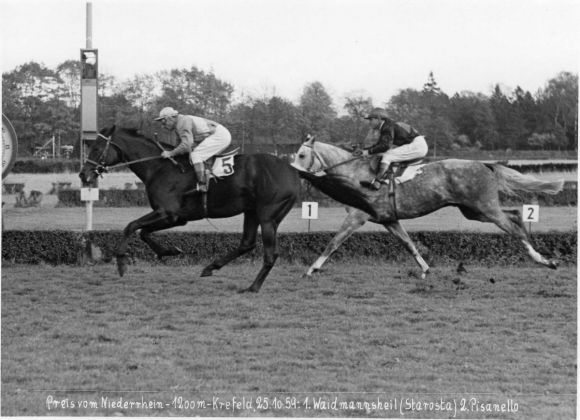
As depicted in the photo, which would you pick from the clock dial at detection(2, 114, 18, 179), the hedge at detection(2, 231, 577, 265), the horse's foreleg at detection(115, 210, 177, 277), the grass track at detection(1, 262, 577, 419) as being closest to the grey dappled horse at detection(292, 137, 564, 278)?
the grass track at detection(1, 262, 577, 419)

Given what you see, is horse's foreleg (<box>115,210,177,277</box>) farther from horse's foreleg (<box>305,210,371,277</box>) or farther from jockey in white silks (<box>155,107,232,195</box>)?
horse's foreleg (<box>305,210,371,277</box>)

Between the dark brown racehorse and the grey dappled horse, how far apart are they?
55cm

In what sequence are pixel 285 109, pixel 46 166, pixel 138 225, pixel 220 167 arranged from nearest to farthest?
pixel 138 225, pixel 220 167, pixel 285 109, pixel 46 166

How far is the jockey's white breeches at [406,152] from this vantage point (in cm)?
897

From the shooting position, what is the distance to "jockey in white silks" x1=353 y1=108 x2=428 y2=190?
883 centimetres

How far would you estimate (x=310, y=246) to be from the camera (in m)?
10.5

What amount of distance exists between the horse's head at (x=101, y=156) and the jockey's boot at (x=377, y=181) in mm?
2635

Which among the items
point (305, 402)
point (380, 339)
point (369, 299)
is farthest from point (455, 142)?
point (305, 402)

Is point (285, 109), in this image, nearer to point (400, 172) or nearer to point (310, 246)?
point (310, 246)

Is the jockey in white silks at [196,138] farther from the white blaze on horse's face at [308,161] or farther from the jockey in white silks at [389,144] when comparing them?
the jockey in white silks at [389,144]

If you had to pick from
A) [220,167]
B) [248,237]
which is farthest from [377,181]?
[220,167]

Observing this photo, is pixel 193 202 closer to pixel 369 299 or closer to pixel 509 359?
pixel 369 299

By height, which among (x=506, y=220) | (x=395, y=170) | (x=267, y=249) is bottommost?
(x=267, y=249)

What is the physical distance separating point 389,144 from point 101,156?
303 cm
